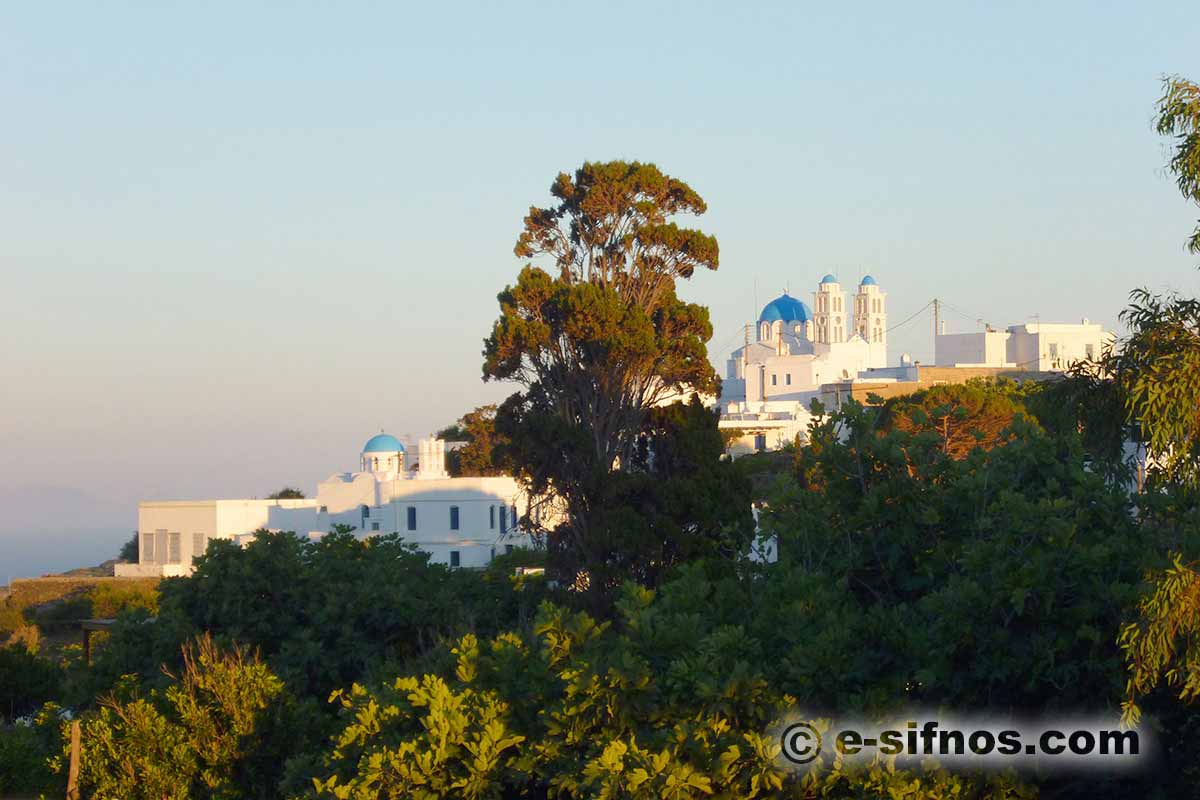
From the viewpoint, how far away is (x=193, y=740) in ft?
48.9

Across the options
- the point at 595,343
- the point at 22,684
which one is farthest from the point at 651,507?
the point at 22,684

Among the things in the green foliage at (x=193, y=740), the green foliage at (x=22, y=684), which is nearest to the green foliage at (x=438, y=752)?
the green foliage at (x=193, y=740)

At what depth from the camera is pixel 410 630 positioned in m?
19.4

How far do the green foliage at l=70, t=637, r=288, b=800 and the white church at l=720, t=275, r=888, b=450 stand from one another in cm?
5605

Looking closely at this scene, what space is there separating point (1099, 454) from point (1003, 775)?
239 centimetres

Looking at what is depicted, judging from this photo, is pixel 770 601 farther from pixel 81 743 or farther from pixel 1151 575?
pixel 81 743

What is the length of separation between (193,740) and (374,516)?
1667 inches

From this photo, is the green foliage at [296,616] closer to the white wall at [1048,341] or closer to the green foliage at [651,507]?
the green foliage at [651,507]

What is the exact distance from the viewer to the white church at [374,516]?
54531 mm

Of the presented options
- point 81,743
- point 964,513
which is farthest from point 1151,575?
point 81,743

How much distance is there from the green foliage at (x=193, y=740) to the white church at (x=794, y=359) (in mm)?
56051

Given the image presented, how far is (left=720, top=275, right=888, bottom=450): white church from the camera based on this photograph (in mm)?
78375

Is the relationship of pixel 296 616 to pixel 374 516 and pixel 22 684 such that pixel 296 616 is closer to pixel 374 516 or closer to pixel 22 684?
pixel 22 684

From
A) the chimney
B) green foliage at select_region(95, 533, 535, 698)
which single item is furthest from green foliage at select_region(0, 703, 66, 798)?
the chimney
